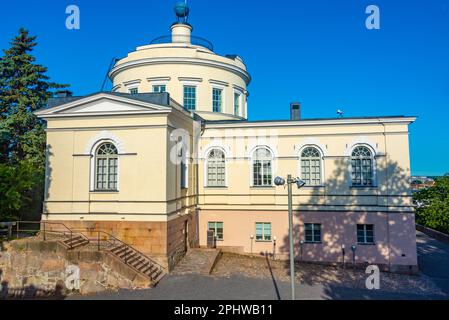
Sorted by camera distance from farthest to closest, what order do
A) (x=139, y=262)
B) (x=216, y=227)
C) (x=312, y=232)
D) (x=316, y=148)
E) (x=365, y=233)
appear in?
1. (x=216, y=227)
2. (x=316, y=148)
3. (x=312, y=232)
4. (x=365, y=233)
5. (x=139, y=262)

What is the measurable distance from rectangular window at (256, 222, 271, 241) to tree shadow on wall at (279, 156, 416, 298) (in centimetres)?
99

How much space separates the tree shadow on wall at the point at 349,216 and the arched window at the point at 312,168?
52cm

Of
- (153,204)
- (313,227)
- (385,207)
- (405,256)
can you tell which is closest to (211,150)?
(153,204)

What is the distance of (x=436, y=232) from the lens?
27.0 metres

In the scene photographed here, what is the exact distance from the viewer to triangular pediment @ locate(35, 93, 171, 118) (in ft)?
48.4

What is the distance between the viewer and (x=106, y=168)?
15305mm

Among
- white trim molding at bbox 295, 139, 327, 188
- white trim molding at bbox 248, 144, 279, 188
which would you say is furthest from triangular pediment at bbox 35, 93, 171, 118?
white trim molding at bbox 295, 139, 327, 188

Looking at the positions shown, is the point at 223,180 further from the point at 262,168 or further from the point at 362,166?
the point at 362,166

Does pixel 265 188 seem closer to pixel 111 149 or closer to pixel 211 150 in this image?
pixel 211 150

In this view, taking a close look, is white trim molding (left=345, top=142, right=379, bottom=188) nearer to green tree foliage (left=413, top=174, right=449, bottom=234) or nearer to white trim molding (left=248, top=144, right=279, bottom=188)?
white trim molding (left=248, top=144, right=279, bottom=188)

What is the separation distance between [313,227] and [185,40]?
16.6 meters

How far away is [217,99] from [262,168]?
22.5ft

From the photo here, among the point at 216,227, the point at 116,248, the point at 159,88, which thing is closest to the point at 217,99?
the point at 159,88

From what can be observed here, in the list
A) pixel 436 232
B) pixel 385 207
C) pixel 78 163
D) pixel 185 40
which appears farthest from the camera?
pixel 436 232
